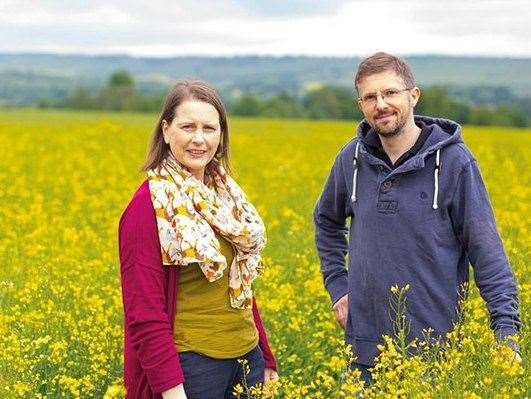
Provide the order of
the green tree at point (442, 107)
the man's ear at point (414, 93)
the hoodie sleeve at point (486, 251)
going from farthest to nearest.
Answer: the green tree at point (442, 107), the man's ear at point (414, 93), the hoodie sleeve at point (486, 251)

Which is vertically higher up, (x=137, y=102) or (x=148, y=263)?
(x=148, y=263)

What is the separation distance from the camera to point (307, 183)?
1515 centimetres

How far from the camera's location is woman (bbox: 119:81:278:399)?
11.8 feet

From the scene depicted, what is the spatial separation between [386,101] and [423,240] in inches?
24.2

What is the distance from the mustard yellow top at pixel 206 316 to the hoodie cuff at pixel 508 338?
1066mm

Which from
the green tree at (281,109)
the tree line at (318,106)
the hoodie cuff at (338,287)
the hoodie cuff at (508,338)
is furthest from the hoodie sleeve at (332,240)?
the green tree at (281,109)

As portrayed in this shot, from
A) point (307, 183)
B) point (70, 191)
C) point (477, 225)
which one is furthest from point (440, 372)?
point (307, 183)

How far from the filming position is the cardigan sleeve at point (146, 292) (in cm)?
358

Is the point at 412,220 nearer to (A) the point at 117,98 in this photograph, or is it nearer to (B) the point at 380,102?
(B) the point at 380,102

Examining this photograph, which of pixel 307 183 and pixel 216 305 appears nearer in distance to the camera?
pixel 216 305

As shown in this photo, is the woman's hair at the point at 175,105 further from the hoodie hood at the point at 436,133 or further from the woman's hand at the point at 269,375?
the woman's hand at the point at 269,375

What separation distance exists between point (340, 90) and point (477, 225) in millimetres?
68922

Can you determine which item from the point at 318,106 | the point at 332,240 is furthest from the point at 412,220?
the point at 318,106

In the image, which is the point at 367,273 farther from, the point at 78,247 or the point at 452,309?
the point at 78,247
